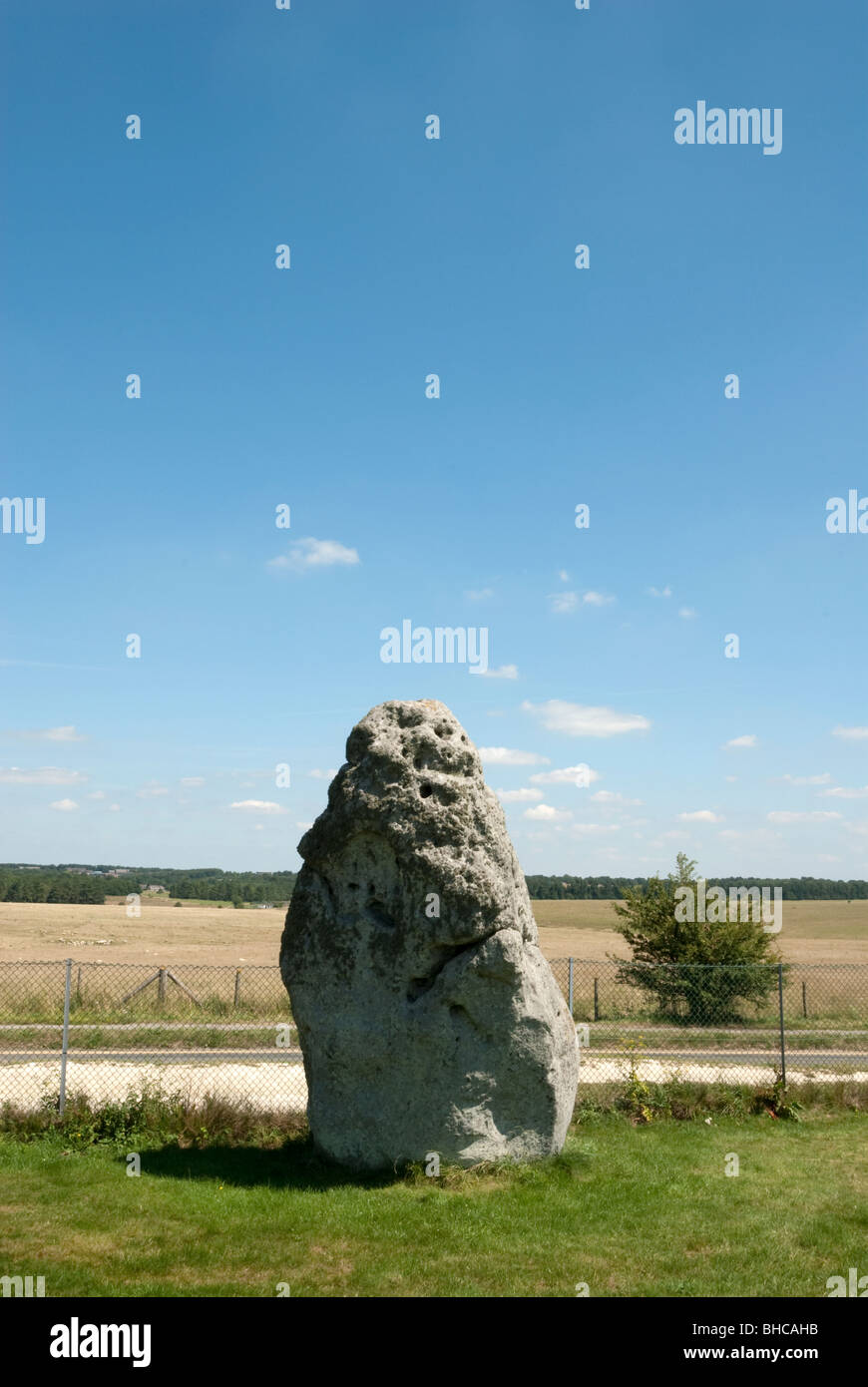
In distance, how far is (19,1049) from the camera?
1825cm

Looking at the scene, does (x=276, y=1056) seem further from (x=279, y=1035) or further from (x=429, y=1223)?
(x=429, y=1223)

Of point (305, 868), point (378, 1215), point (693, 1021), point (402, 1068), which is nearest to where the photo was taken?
point (378, 1215)

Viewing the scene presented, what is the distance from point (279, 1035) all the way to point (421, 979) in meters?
8.18

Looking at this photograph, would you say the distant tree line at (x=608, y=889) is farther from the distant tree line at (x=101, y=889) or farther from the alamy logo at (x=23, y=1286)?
the alamy logo at (x=23, y=1286)

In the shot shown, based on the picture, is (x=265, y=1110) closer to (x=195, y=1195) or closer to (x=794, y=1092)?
(x=195, y=1195)

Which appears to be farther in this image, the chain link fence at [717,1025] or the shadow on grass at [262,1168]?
the chain link fence at [717,1025]

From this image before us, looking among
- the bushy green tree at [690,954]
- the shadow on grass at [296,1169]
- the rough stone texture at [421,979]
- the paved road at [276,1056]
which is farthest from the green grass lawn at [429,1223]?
the bushy green tree at [690,954]

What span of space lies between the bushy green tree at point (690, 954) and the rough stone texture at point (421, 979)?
46.0ft

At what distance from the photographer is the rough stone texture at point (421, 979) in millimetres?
9203

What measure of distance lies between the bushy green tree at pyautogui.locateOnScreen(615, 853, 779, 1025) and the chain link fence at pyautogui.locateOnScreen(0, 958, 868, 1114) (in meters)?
0.05

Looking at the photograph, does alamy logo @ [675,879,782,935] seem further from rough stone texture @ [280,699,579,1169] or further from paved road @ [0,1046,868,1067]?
rough stone texture @ [280,699,579,1169]
